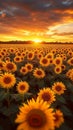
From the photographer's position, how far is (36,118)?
3682mm

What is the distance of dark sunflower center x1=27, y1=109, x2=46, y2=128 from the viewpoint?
12.1ft

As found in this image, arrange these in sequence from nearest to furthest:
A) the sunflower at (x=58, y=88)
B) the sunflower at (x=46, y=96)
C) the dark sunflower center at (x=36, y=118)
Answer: the dark sunflower center at (x=36, y=118) → the sunflower at (x=46, y=96) → the sunflower at (x=58, y=88)

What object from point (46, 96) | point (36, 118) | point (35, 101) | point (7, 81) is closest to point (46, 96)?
point (46, 96)

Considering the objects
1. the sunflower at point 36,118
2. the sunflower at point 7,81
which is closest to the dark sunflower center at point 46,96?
the sunflower at point 7,81

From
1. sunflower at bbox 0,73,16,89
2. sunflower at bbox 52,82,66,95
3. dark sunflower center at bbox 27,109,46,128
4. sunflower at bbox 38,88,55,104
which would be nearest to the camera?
dark sunflower center at bbox 27,109,46,128

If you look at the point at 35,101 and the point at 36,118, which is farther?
the point at 35,101

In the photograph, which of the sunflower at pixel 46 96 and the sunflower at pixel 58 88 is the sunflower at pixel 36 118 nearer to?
the sunflower at pixel 46 96

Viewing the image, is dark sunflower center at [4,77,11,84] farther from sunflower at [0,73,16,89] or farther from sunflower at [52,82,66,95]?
sunflower at [52,82,66,95]

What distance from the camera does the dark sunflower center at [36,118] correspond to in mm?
3686

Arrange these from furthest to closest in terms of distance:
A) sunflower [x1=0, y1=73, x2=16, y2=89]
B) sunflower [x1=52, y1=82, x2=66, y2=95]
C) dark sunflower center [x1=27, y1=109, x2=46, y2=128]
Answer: sunflower [x1=52, y1=82, x2=66, y2=95] → sunflower [x1=0, y1=73, x2=16, y2=89] → dark sunflower center [x1=27, y1=109, x2=46, y2=128]

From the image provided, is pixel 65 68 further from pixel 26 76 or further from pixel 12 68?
pixel 12 68

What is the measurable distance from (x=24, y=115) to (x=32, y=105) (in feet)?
0.60

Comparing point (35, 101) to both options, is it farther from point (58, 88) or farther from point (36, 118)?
point (58, 88)

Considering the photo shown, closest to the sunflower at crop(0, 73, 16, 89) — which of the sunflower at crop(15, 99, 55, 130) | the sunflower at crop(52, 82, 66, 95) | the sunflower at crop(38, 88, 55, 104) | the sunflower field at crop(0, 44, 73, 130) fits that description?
the sunflower field at crop(0, 44, 73, 130)
